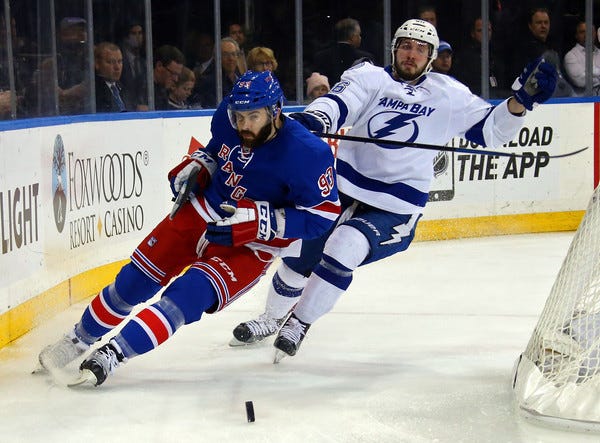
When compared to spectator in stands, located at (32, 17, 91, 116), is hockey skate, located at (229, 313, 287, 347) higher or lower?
lower

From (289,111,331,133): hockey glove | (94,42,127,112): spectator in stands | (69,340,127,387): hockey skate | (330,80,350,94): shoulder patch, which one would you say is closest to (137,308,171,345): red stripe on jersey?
(69,340,127,387): hockey skate

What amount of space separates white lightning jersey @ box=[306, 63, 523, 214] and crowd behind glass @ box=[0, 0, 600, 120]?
282 millimetres

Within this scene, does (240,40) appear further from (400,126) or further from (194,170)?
(194,170)

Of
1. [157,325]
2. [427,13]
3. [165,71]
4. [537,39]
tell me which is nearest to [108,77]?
[165,71]

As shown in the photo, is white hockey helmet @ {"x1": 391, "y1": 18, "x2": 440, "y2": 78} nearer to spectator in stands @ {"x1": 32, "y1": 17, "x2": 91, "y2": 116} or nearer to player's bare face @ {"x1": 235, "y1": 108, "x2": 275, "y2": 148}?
player's bare face @ {"x1": 235, "y1": 108, "x2": 275, "y2": 148}

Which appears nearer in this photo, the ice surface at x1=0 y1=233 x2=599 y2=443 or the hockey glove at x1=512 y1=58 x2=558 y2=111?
the ice surface at x1=0 y1=233 x2=599 y2=443

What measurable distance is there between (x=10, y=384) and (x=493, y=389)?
144 cm

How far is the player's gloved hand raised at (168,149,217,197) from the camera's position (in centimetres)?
360

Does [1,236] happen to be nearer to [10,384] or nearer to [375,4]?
[10,384]

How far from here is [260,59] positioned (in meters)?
6.90

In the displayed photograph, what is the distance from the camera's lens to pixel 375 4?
24.2ft

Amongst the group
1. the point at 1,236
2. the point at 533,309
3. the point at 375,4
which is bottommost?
the point at 533,309

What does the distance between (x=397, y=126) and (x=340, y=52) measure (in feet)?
10.5

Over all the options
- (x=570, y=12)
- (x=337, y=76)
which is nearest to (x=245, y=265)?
(x=337, y=76)
